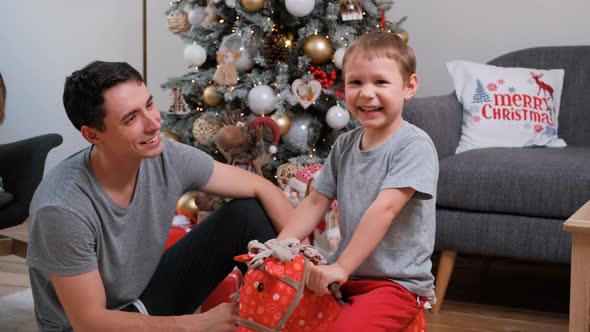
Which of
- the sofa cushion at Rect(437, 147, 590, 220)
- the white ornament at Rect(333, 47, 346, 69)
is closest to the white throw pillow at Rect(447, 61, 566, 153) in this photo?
the sofa cushion at Rect(437, 147, 590, 220)

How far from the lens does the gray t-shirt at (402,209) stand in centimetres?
150

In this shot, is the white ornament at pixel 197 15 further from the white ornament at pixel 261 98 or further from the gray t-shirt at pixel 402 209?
the gray t-shirt at pixel 402 209

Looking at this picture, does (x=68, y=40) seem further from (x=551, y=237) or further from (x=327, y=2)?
(x=551, y=237)

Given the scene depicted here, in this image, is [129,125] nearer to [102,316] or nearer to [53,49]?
[102,316]

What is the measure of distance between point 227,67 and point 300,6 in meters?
0.35

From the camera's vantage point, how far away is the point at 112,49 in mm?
3932

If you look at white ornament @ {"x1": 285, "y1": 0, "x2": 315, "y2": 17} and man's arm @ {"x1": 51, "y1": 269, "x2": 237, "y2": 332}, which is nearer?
man's arm @ {"x1": 51, "y1": 269, "x2": 237, "y2": 332}

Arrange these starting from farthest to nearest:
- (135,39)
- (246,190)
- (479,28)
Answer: (135,39) < (479,28) < (246,190)

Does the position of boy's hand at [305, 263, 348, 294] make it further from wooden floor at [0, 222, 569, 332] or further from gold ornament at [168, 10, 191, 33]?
gold ornament at [168, 10, 191, 33]

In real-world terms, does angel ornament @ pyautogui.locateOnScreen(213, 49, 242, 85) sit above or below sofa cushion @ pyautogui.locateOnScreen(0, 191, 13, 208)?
above

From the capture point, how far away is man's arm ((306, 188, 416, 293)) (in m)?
1.43

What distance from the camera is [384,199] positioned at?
145 cm

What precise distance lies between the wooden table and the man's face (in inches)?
33.6

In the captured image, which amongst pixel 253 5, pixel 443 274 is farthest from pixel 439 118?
pixel 253 5
